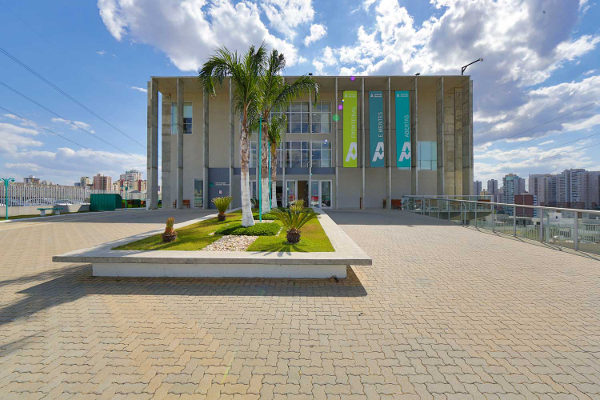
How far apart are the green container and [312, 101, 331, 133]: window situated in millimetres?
24351

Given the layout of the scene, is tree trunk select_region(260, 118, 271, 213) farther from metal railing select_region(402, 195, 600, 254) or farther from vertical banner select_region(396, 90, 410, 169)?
vertical banner select_region(396, 90, 410, 169)

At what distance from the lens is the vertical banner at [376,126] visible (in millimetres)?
27594

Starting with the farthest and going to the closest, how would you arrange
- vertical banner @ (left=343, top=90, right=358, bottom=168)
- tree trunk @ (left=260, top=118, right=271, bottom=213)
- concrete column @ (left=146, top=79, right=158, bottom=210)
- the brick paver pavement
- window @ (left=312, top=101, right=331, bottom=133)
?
window @ (left=312, top=101, right=331, bottom=133) → concrete column @ (left=146, top=79, right=158, bottom=210) → vertical banner @ (left=343, top=90, right=358, bottom=168) → tree trunk @ (left=260, top=118, right=271, bottom=213) → the brick paver pavement

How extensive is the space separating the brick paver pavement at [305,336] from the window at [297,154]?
78.0ft

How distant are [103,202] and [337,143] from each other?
88.1 ft

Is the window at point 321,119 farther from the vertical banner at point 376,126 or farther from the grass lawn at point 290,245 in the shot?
the grass lawn at point 290,245

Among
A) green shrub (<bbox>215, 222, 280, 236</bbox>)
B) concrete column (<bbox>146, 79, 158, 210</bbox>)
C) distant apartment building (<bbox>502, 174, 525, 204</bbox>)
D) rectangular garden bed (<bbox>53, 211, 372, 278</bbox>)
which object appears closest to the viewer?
rectangular garden bed (<bbox>53, 211, 372, 278</bbox>)

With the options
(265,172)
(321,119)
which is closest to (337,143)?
(321,119)

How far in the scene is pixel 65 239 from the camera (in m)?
10.4

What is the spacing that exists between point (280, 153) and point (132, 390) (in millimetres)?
27220

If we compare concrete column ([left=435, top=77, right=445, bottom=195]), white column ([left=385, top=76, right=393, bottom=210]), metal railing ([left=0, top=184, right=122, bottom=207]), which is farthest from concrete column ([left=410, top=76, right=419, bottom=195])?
metal railing ([left=0, top=184, right=122, bottom=207])

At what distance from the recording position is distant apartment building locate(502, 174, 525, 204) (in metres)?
65.2

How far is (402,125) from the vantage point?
27609 millimetres

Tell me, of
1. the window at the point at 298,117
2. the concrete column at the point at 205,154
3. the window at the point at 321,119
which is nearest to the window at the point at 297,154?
→ the window at the point at 298,117
